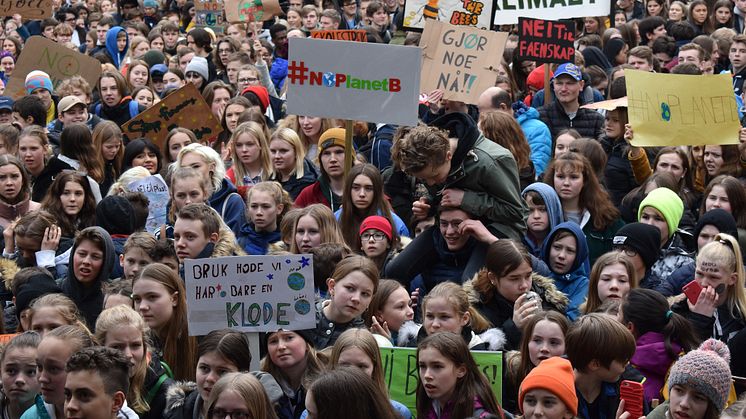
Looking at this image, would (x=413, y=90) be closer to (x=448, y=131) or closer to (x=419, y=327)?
(x=448, y=131)

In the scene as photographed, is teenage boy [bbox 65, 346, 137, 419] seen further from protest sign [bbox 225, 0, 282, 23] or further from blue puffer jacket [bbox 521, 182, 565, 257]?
protest sign [bbox 225, 0, 282, 23]

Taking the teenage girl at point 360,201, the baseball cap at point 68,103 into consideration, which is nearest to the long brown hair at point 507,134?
the teenage girl at point 360,201

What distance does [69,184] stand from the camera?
31.6ft

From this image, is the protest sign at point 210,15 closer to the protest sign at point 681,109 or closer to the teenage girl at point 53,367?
the protest sign at point 681,109

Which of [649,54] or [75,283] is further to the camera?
[649,54]

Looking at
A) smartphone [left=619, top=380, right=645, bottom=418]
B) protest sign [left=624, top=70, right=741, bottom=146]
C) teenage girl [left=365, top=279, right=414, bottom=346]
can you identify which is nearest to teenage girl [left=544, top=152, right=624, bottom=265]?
protest sign [left=624, top=70, right=741, bottom=146]

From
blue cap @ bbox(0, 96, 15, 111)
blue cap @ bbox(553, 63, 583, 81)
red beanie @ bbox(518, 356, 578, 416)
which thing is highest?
blue cap @ bbox(553, 63, 583, 81)

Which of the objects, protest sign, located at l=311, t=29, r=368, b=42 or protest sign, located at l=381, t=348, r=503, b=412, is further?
protest sign, located at l=311, t=29, r=368, b=42

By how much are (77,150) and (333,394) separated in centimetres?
610

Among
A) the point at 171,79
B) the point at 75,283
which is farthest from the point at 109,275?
the point at 171,79

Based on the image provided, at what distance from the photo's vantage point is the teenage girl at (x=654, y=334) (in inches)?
269

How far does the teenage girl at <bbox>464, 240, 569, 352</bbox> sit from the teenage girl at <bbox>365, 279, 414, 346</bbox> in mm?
385

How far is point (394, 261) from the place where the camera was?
809 cm

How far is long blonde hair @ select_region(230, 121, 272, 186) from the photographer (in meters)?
10.7
